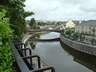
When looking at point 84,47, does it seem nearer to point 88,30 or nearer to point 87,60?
point 87,60

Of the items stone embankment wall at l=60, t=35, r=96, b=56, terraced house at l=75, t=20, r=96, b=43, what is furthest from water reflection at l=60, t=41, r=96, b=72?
terraced house at l=75, t=20, r=96, b=43

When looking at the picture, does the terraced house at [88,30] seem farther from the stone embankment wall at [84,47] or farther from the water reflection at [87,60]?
the water reflection at [87,60]

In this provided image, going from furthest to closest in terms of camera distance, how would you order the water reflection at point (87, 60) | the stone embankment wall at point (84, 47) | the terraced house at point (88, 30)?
the terraced house at point (88, 30) < the stone embankment wall at point (84, 47) < the water reflection at point (87, 60)

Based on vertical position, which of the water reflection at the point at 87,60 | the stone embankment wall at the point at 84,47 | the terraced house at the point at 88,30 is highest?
the terraced house at the point at 88,30

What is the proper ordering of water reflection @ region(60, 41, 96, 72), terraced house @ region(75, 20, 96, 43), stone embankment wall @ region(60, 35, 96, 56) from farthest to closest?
terraced house @ region(75, 20, 96, 43) → stone embankment wall @ region(60, 35, 96, 56) → water reflection @ region(60, 41, 96, 72)

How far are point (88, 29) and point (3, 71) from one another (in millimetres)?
51801

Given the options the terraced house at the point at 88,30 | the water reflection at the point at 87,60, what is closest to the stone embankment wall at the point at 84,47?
the water reflection at the point at 87,60

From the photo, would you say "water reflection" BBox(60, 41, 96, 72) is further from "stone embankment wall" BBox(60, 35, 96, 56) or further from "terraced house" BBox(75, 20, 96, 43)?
"terraced house" BBox(75, 20, 96, 43)

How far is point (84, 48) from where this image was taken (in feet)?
107

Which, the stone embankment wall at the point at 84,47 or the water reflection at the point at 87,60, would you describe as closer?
the water reflection at the point at 87,60

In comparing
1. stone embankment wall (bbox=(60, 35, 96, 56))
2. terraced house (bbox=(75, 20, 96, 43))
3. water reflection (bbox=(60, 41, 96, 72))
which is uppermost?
terraced house (bbox=(75, 20, 96, 43))

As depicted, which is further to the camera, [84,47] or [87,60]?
[84,47]

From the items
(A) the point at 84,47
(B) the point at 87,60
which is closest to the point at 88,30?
(A) the point at 84,47

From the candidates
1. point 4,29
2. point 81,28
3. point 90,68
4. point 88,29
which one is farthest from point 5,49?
point 81,28
